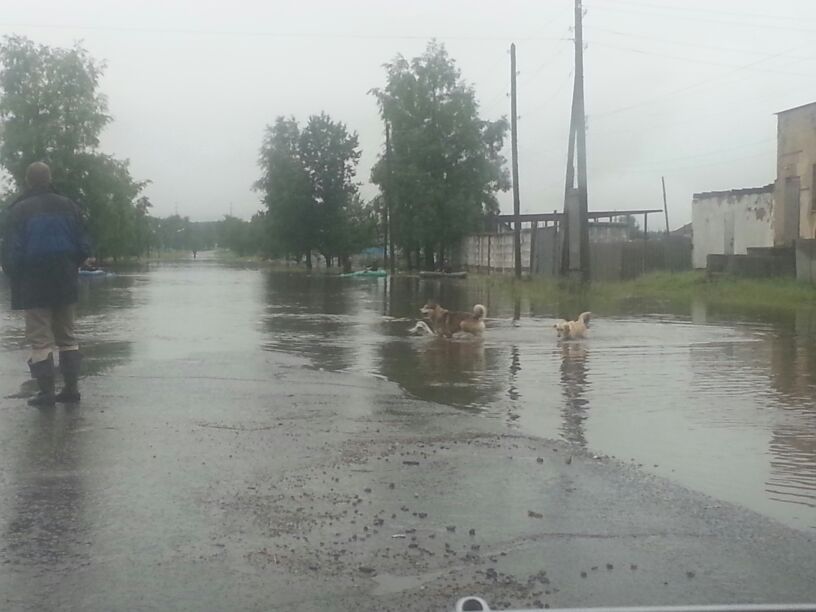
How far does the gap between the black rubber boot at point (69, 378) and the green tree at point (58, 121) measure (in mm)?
61868

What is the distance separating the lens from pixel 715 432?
816 cm

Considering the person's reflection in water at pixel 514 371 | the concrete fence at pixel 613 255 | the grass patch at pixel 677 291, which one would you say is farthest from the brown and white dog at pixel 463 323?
the concrete fence at pixel 613 255

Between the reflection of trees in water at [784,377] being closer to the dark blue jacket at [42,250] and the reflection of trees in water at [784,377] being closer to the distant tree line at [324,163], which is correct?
the dark blue jacket at [42,250]

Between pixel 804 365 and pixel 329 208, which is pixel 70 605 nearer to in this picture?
pixel 804 365

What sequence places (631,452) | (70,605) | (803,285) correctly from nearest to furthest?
(70,605)
(631,452)
(803,285)

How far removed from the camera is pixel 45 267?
8641 millimetres

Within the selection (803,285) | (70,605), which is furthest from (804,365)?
(803,285)

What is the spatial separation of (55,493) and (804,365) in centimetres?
929

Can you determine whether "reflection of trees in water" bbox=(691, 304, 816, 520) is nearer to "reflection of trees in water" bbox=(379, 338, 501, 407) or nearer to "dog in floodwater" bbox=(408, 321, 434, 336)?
"reflection of trees in water" bbox=(379, 338, 501, 407)

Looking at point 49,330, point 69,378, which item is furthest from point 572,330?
point 49,330

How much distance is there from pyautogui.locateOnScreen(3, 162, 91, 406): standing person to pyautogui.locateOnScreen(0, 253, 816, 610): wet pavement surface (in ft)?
1.36

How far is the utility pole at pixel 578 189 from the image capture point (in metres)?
31.7

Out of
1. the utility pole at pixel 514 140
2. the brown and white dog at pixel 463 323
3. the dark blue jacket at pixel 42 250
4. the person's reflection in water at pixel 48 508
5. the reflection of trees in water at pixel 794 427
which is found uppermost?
the utility pole at pixel 514 140

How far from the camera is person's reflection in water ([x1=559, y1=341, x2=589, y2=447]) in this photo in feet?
26.8
